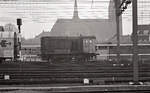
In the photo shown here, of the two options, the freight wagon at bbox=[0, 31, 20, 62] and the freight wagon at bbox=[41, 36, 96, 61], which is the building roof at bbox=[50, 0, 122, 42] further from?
the freight wagon at bbox=[0, 31, 20, 62]

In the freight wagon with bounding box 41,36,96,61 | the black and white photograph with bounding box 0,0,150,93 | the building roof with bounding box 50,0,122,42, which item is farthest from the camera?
the building roof with bounding box 50,0,122,42

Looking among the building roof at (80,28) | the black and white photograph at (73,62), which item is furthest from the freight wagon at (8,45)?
the building roof at (80,28)

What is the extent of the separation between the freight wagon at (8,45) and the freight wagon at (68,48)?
7290 mm

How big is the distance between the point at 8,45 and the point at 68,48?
10.1 meters

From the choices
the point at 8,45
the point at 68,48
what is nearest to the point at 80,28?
the point at 68,48

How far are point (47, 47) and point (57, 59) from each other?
2826mm

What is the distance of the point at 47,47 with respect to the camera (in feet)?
112

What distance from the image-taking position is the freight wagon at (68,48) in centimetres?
3309

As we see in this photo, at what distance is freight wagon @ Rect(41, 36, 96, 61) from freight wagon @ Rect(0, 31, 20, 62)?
7.29 meters

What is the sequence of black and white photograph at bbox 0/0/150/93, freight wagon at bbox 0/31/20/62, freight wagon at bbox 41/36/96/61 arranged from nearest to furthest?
black and white photograph at bbox 0/0/150/93 < freight wagon at bbox 0/31/20/62 < freight wagon at bbox 41/36/96/61

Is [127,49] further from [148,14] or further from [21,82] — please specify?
[21,82]

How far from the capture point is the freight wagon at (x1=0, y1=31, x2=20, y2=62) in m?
26.1

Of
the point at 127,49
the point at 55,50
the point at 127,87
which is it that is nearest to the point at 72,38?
the point at 55,50

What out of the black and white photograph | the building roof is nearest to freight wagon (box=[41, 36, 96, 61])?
the black and white photograph
